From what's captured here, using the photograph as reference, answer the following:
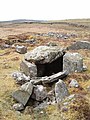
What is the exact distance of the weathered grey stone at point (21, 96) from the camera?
21.6 metres

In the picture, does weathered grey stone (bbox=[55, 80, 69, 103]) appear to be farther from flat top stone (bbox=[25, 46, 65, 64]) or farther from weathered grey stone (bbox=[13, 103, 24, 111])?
flat top stone (bbox=[25, 46, 65, 64])

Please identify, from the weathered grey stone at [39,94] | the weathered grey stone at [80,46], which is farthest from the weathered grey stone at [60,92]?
the weathered grey stone at [80,46]

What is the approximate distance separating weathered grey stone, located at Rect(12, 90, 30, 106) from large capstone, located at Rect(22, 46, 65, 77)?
5.76m

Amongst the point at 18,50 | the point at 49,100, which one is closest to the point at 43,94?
the point at 49,100

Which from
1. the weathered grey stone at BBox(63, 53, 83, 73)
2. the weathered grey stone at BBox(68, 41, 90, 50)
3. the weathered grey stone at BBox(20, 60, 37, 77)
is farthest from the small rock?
the weathered grey stone at BBox(68, 41, 90, 50)

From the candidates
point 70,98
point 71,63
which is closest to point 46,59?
point 71,63

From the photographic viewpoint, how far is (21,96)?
2183 centimetres

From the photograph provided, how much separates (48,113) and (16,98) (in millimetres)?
2783

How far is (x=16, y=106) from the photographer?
21094mm

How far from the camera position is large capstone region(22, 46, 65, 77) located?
1075 inches

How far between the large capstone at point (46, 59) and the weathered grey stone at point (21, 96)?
5.76 metres

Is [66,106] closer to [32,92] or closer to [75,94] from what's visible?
[75,94]

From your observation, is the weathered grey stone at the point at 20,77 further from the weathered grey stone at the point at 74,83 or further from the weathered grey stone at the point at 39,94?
the weathered grey stone at the point at 74,83

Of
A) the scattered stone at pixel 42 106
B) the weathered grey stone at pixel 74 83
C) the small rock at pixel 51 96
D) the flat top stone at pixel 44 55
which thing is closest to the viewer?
the scattered stone at pixel 42 106
